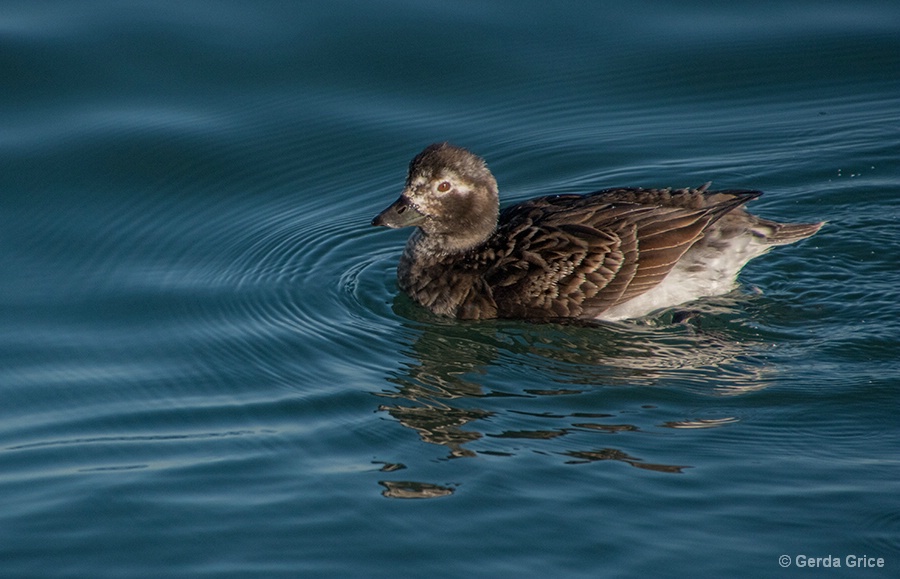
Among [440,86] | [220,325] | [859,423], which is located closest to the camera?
[859,423]

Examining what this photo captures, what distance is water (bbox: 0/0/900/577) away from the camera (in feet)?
19.4

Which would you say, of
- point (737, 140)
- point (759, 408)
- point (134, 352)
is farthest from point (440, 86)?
point (759, 408)

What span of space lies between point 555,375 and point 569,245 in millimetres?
1207

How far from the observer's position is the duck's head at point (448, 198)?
8.77 meters

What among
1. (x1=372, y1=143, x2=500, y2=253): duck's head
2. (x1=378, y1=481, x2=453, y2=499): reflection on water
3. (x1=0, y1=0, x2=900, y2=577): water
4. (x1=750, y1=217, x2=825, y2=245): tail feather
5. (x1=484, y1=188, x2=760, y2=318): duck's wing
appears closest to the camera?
(x1=0, y1=0, x2=900, y2=577): water

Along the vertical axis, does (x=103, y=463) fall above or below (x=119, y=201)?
below

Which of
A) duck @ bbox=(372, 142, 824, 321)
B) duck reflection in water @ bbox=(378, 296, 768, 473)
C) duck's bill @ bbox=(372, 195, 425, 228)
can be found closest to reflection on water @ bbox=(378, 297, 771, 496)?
duck reflection in water @ bbox=(378, 296, 768, 473)

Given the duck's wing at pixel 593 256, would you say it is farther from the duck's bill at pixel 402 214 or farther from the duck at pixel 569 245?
the duck's bill at pixel 402 214

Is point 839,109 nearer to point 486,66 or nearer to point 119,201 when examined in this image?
point 486,66

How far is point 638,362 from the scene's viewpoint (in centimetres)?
777

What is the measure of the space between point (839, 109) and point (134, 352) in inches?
239

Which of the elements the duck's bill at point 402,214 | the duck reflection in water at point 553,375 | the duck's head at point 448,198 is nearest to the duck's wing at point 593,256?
the duck reflection in water at point 553,375

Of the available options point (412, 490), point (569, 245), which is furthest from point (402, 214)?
point (412, 490)

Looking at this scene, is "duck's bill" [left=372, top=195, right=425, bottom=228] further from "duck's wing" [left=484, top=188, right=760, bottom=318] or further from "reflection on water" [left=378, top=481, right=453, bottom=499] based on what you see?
"reflection on water" [left=378, top=481, right=453, bottom=499]
